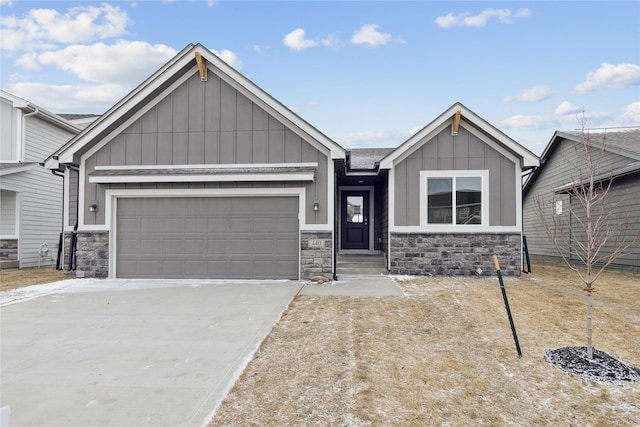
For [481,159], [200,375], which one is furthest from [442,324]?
[481,159]

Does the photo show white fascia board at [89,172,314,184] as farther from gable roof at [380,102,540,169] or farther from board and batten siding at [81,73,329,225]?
gable roof at [380,102,540,169]

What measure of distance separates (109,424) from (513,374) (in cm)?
365

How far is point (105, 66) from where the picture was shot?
53.6 ft

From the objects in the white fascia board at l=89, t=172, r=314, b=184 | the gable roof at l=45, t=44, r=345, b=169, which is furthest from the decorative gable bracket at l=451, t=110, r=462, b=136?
the white fascia board at l=89, t=172, r=314, b=184

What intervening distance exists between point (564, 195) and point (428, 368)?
14155mm

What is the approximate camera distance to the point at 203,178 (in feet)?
29.6

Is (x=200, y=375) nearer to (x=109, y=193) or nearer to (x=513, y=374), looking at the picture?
(x=513, y=374)

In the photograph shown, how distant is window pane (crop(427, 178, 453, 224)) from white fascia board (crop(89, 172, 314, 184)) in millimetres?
3314

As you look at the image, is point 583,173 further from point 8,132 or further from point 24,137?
point 8,132

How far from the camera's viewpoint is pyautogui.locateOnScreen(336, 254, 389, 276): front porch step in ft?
33.6

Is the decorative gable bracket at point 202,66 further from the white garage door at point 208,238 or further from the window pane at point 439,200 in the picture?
the window pane at point 439,200

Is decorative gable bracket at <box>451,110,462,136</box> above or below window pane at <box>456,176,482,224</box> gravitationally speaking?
above

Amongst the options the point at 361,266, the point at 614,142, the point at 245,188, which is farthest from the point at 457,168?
the point at 614,142

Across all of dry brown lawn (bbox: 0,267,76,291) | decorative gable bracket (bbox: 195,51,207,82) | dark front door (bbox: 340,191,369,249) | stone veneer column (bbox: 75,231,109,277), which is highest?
decorative gable bracket (bbox: 195,51,207,82)
